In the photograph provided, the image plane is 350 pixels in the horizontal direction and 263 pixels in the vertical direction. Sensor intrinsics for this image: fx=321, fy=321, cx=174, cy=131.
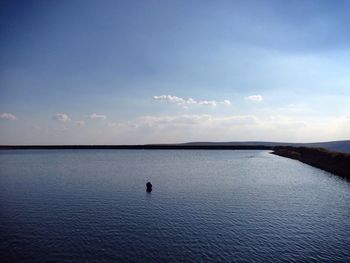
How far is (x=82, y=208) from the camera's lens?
36.8 metres

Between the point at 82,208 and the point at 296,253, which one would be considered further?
the point at 82,208

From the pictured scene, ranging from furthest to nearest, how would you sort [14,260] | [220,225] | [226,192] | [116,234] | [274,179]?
[274,179], [226,192], [220,225], [116,234], [14,260]

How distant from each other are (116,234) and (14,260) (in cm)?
784

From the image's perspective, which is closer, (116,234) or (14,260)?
(14,260)

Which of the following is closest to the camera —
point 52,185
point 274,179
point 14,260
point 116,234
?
point 14,260

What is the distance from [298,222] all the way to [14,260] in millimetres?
24109

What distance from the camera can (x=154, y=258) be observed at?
71.1 feet

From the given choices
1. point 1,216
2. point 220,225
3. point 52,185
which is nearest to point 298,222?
point 220,225

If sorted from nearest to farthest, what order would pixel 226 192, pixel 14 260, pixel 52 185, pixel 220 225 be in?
pixel 14 260
pixel 220 225
pixel 226 192
pixel 52 185

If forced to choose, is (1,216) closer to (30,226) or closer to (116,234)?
(30,226)

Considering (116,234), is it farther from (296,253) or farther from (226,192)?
(226,192)

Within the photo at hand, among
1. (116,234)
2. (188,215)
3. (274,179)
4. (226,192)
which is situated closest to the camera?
(116,234)

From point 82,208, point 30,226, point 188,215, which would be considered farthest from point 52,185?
point 188,215

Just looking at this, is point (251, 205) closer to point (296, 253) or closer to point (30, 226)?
point (296, 253)
